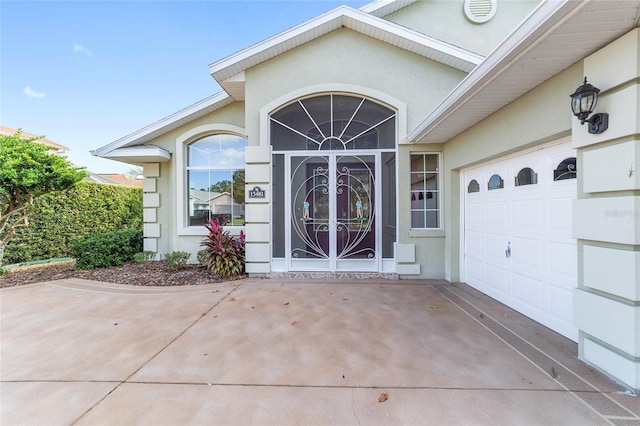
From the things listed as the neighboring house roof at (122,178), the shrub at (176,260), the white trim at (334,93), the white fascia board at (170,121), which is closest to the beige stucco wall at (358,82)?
the white trim at (334,93)

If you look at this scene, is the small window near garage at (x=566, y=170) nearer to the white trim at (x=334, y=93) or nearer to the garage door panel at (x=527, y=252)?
the garage door panel at (x=527, y=252)

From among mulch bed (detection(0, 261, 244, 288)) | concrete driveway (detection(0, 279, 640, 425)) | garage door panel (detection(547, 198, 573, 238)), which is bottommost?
concrete driveway (detection(0, 279, 640, 425))

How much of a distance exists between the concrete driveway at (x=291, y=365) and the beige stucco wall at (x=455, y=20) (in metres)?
8.43

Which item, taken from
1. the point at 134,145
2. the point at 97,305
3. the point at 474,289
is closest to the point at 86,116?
the point at 134,145

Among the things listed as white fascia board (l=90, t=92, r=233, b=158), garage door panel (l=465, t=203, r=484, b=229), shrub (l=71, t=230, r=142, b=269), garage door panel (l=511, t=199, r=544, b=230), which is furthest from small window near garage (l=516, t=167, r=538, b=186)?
shrub (l=71, t=230, r=142, b=269)

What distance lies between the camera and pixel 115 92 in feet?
43.5

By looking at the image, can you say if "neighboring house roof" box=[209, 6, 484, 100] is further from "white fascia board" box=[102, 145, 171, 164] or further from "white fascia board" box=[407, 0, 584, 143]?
"white fascia board" box=[102, 145, 171, 164]

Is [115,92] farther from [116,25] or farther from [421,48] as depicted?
→ [421,48]

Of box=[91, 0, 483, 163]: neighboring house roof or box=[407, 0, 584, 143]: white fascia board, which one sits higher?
box=[91, 0, 483, 163]: neighboring house roof

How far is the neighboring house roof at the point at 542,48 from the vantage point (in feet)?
6.83

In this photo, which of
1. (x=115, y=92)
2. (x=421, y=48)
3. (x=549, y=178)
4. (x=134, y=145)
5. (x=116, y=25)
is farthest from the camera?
(x=115, y=92)

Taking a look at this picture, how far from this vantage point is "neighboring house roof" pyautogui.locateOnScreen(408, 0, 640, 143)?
208cm

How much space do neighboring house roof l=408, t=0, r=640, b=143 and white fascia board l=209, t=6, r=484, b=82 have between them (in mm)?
2436

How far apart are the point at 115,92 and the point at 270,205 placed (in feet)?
43.1
